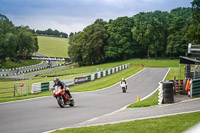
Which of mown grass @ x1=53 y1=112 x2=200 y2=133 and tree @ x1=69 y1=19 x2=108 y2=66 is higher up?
tree @ x1=69 y1=19 x2=108 y2=66

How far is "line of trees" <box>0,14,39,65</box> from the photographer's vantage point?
96.1 m

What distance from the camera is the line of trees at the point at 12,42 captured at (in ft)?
315

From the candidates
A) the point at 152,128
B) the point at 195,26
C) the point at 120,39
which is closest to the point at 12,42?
the point at 120,39

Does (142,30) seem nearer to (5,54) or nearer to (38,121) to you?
(5,54)

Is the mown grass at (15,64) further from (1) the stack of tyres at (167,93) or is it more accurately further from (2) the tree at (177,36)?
(1) the stack of tyres at (167,93)

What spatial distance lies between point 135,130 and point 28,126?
4.38m

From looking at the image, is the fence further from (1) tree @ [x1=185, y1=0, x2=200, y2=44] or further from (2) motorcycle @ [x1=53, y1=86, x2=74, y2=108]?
(1) tree @ [x1=185, y1=0, x2=200, y2=44]

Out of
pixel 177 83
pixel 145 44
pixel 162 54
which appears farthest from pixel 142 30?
pixel 177 83

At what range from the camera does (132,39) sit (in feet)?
328

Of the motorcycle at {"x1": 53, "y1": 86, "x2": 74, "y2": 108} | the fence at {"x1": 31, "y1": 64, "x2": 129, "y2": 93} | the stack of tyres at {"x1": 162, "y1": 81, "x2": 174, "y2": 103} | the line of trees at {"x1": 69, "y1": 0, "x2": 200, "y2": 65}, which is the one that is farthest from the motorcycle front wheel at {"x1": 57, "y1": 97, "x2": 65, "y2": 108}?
the line of trees at {"x1": 69, "y1": 0, "x2": 200, "y2": 65}

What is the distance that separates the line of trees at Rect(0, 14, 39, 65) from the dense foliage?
23.1 meters

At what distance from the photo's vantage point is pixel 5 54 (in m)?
95.3

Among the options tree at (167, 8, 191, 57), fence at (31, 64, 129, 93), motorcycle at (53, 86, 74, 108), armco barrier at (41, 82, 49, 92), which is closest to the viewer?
motorcycle at (53, 86, 74, 108)

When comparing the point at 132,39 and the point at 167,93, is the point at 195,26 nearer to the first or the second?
the point at 167,93
